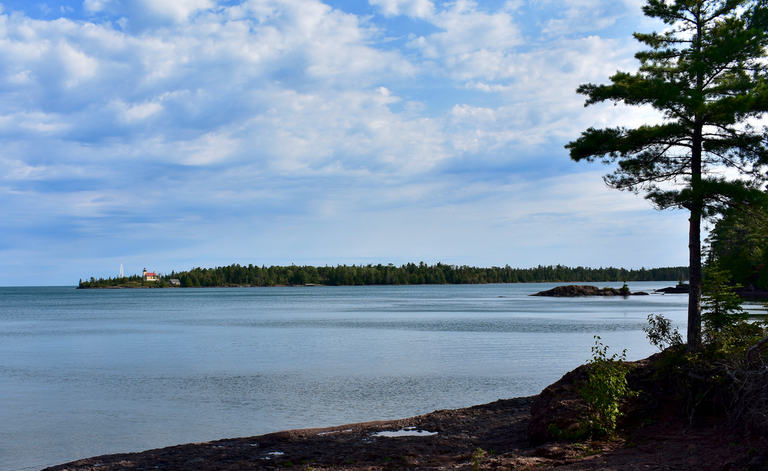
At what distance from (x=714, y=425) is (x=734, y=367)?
1.10 meters

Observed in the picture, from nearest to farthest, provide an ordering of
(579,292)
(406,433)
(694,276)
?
(406,433) < (694,276) < (579,292)

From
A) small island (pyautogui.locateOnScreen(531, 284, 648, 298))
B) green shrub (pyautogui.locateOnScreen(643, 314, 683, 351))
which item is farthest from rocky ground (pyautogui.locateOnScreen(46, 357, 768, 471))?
small island (pyautogui.locateOnScreen(531, 284, 648, 298))

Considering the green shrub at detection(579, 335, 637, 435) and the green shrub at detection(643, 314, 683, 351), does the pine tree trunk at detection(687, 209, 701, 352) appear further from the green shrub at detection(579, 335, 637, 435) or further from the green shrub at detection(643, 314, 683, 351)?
the green shrub at detection(579, 335, 637, 435)

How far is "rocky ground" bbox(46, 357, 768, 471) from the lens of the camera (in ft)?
27.8

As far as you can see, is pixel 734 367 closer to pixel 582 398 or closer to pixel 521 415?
pixel 582 398

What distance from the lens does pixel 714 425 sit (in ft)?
31.5

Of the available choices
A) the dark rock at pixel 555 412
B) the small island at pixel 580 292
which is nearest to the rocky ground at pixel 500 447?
the dark rock at pixel 555 412

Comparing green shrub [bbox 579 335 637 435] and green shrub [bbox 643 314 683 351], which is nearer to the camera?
green shrub [bbox 579 335 637 435]

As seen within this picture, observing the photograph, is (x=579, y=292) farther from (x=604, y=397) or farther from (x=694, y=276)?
(x=604, y=397)

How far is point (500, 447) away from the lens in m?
10.8

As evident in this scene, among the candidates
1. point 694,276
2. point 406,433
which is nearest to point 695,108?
point 694,276

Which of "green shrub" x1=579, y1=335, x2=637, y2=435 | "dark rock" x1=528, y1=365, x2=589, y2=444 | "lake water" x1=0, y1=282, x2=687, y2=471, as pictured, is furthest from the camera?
"lake water" x1=0, y1=282, x2=687, y2=471

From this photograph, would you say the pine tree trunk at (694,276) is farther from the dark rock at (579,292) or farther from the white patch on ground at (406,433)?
the dark rock at (579,292)

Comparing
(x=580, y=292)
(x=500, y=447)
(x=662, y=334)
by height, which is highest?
(x=662, y=334)
